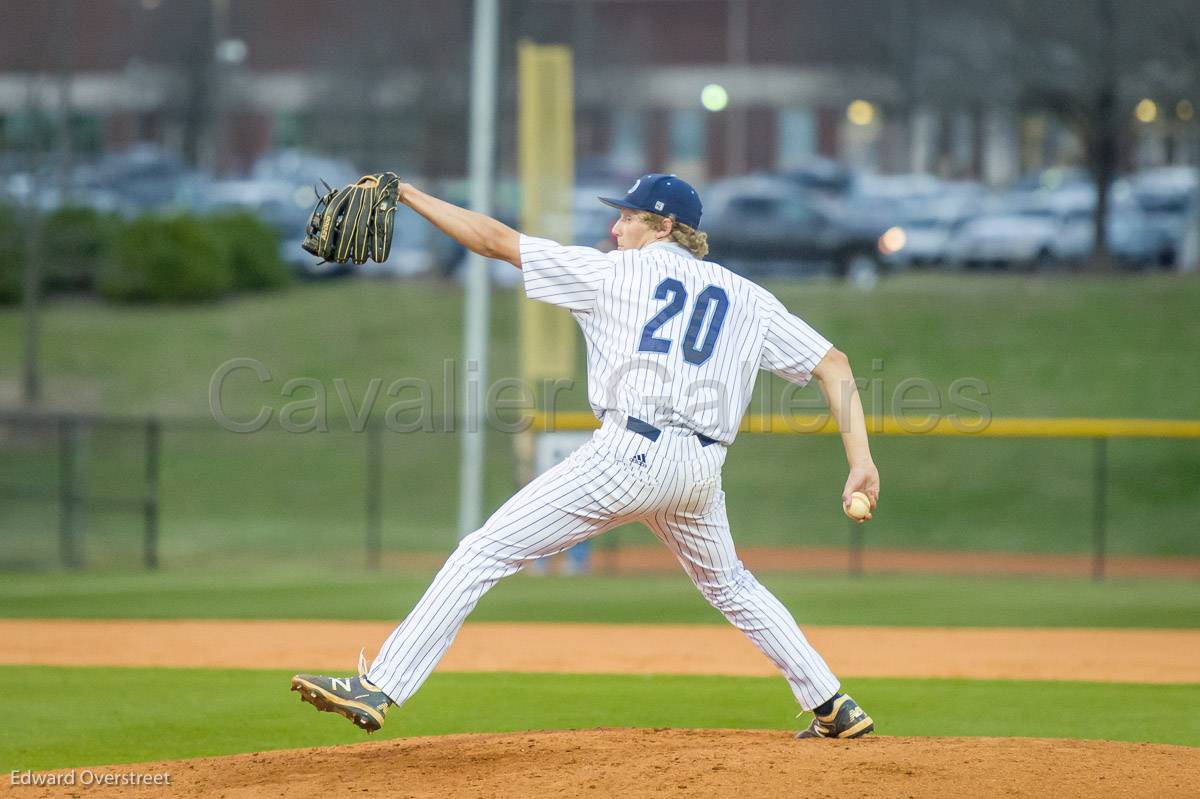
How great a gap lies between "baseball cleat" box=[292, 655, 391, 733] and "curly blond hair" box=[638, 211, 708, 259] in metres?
1.86

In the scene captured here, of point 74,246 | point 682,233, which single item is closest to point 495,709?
point 682,233

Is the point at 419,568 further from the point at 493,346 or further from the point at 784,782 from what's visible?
the point at 493,346

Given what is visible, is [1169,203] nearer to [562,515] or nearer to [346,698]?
[562,515]

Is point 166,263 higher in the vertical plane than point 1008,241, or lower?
lower

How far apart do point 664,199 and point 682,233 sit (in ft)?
0.49

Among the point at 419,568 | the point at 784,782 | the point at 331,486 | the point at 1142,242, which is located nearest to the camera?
the point at 784,782

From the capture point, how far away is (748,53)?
38969 mm

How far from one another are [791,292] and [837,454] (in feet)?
20.6

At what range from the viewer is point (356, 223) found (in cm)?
512

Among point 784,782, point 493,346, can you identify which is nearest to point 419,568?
point 784,782

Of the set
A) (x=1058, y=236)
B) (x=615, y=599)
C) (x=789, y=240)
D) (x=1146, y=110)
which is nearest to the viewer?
(x=615, y=599)

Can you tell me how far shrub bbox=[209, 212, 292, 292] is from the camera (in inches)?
1088

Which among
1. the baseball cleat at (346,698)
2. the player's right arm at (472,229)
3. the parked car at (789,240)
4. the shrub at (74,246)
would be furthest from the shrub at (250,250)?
the baseball cleat at (346,698)

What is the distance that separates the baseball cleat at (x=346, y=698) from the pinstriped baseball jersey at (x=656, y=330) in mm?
1201
